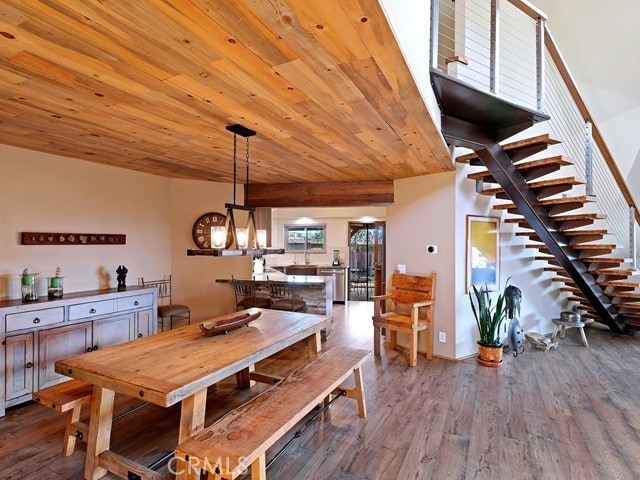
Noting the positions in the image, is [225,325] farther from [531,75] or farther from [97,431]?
[531,75]

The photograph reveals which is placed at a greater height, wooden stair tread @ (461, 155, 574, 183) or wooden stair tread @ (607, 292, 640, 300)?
wooden stair tread @ (461, 155, 574, 183)

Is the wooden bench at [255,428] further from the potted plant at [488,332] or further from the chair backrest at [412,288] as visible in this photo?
the potted plant at [488,332]

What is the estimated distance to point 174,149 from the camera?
3.36 metres

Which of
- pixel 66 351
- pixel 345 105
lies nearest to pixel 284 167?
pixel 345 105

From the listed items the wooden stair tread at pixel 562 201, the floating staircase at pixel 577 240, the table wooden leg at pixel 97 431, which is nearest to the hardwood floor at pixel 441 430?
the table wooden leg at pixel 97 431

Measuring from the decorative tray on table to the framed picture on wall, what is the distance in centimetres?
281

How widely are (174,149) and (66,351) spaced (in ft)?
6.97

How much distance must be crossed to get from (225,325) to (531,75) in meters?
4.99

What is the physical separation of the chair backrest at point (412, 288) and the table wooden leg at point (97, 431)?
3367 mm

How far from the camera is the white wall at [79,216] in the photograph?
132 inches

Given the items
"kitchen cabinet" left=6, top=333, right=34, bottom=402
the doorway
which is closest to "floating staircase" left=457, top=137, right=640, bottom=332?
the doorway

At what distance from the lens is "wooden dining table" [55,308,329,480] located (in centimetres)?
178

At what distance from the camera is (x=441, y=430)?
2.64 m

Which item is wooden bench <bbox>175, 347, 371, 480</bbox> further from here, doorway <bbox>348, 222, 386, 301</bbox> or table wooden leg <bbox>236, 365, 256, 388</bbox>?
doorway <bbox>348, 222, 386, 301</bbox>
